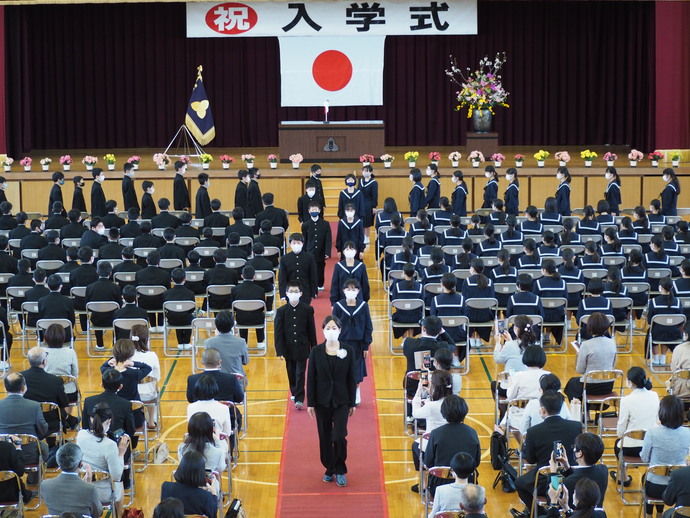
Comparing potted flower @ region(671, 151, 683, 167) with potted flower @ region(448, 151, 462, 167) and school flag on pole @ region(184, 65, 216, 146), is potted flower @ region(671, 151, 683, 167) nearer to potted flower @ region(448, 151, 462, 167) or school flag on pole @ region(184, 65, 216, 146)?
potted flower @ region(448, 151, 462, 167)

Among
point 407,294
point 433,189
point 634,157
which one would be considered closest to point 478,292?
point 407,294

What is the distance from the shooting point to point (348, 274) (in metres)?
13.5

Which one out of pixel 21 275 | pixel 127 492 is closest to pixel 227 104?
pixel 21 275

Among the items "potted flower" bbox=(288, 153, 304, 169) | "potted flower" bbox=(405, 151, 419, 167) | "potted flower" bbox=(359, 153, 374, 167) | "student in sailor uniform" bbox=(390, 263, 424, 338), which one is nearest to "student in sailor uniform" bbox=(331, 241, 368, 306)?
"student in sailor uniform" bbox=(390, 263, 424, 338)

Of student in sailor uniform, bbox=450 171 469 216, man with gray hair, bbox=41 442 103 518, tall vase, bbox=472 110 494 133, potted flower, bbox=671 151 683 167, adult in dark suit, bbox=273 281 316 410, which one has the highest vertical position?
tall vase, bbox=472 110 494 133

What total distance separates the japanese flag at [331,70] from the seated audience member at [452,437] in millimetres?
19860

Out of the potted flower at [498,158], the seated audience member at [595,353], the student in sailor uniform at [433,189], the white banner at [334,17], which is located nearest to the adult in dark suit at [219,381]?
the seated audience member at [595,353]

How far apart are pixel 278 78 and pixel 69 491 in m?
23.3

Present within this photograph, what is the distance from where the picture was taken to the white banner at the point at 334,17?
27016 mm

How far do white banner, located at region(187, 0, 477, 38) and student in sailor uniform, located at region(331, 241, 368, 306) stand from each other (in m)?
14.5

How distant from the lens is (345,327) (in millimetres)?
12078

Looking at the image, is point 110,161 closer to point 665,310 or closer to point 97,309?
point 97,309

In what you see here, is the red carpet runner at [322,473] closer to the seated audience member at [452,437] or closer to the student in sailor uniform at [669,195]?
the seated audience member at [452,437]

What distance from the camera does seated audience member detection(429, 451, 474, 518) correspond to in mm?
8031
